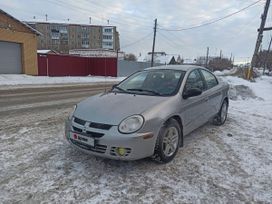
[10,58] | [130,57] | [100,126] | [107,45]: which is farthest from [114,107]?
[107,45]

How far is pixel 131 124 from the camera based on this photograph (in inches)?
141

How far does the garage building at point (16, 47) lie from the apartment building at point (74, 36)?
57507 mm

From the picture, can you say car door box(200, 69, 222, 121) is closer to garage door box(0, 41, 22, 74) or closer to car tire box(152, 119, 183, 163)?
car tire box(152, 119, 183, 163)

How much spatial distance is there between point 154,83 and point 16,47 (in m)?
22.4

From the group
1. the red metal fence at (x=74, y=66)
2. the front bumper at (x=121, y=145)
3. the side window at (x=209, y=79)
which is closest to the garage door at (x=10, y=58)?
the red metal fence at (x=74, y=66)

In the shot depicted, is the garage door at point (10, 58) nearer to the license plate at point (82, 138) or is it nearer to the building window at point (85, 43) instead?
the license plate at point (82, 138)

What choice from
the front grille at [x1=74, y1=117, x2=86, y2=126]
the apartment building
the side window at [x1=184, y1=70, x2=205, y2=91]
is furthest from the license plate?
the apartment building

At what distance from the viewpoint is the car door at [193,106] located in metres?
4.53

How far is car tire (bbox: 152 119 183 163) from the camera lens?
3.86 meters

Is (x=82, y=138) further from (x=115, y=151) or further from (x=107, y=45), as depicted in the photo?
(x=107, y=45)

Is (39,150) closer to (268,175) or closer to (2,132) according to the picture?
(2,132)

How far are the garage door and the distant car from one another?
20.6 metres

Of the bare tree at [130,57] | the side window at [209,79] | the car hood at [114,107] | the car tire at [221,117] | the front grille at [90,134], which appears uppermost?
the bare tree at [130,57]

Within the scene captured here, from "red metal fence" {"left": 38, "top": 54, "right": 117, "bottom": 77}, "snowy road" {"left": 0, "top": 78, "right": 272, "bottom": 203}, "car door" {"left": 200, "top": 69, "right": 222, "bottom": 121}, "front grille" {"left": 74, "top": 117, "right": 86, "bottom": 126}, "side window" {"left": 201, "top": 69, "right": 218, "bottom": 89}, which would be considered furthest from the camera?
"red metal fence" {"left": 38, "top": 54, "right": 117, "bottom": 77}
